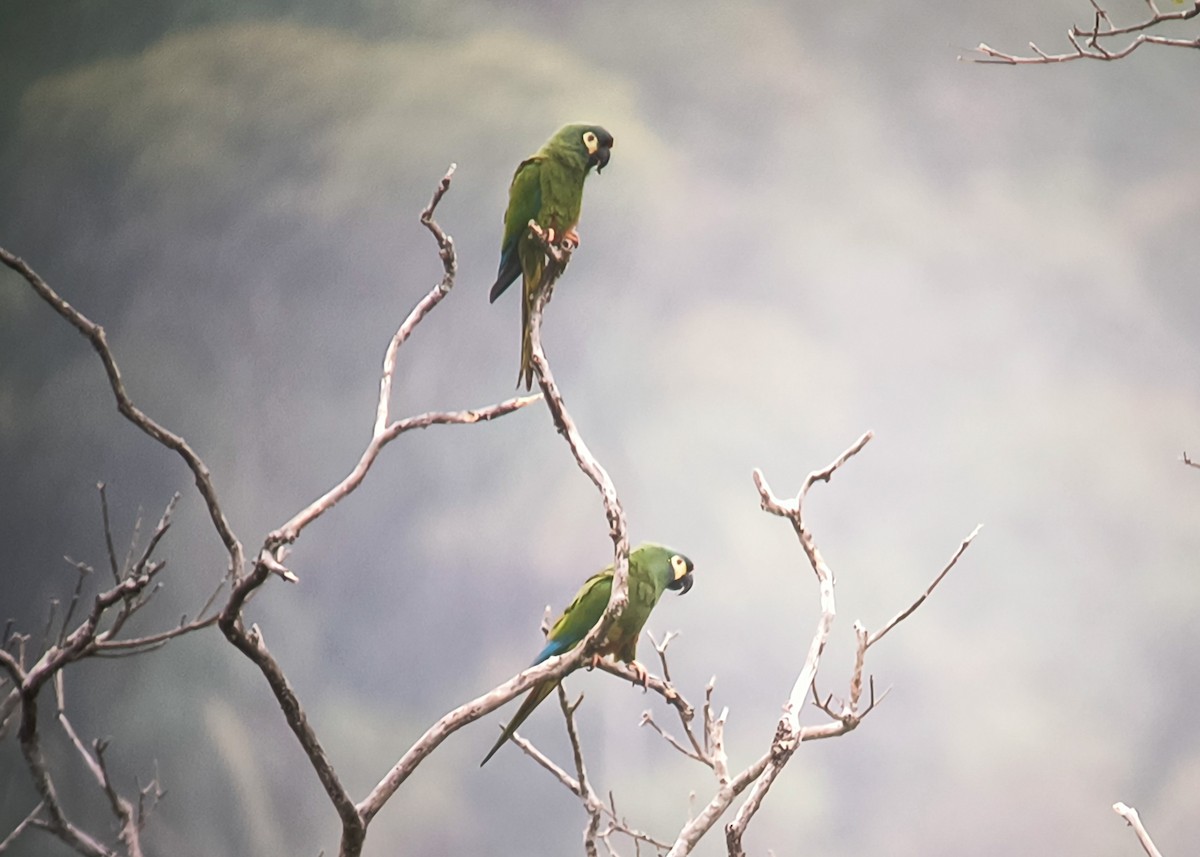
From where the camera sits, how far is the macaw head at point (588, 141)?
2.72 metres

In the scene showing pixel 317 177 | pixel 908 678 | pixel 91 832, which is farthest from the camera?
pixel 317 177

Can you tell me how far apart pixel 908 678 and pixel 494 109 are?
2.47 m

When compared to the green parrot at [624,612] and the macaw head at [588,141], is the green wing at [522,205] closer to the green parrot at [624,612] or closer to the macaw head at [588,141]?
the macaw head at [588,141]

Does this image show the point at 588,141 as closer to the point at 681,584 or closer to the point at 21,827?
the point at 681,584

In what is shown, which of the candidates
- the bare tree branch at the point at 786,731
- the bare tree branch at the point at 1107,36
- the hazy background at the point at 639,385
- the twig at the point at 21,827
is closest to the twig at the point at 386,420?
the bare tree branch at the point at 786,731

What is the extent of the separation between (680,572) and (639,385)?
1.36 m

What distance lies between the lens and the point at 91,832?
3408 millimetres

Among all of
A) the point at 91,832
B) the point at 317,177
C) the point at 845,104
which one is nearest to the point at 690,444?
the point at 845,104

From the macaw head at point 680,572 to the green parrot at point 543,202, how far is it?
554 mm

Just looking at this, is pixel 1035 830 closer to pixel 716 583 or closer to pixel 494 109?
pixel 716 583

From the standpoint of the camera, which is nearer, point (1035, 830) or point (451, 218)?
point (1035, 830)

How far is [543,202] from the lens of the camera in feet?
8.65

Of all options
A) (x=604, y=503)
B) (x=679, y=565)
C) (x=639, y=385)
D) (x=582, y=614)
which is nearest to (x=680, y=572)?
(x=679, y=565)

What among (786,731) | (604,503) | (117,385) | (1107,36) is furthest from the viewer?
(1107,36)
